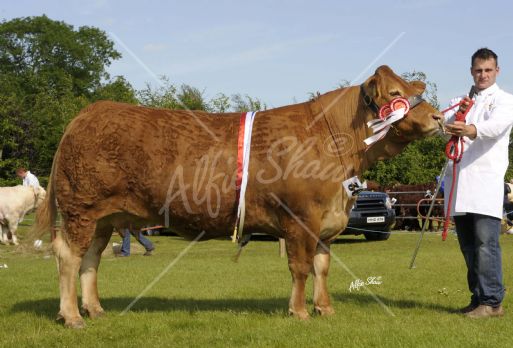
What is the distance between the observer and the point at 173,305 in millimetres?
7230

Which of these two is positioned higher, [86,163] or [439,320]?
[86,163]

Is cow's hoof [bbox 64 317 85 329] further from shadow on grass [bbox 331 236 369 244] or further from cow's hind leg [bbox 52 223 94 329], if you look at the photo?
shadow on grass [bbox 331 236 369 244]

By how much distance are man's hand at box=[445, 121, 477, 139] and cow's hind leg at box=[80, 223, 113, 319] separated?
346cm

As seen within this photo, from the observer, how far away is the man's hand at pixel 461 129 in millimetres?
5969

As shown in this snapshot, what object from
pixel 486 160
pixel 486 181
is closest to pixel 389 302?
pixel 486 181

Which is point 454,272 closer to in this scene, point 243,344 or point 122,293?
point 122,293

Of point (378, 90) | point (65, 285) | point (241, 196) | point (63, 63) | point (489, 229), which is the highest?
point (63, 63)

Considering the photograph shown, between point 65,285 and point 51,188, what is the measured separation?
1.04m

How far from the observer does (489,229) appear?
6230 millimetres

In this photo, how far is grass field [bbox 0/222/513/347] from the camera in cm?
528

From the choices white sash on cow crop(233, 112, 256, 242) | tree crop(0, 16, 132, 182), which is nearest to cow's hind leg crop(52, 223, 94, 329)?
white sash on cow crop(233, 112, 256, 242)

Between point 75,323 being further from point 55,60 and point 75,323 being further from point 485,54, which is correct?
point 55,60

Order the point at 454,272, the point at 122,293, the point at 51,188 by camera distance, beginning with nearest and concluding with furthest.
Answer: the point at 51,188 → the point at 122,293 → the point at 454,272

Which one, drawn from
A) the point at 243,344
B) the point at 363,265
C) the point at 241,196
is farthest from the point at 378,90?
the point at 363,265
